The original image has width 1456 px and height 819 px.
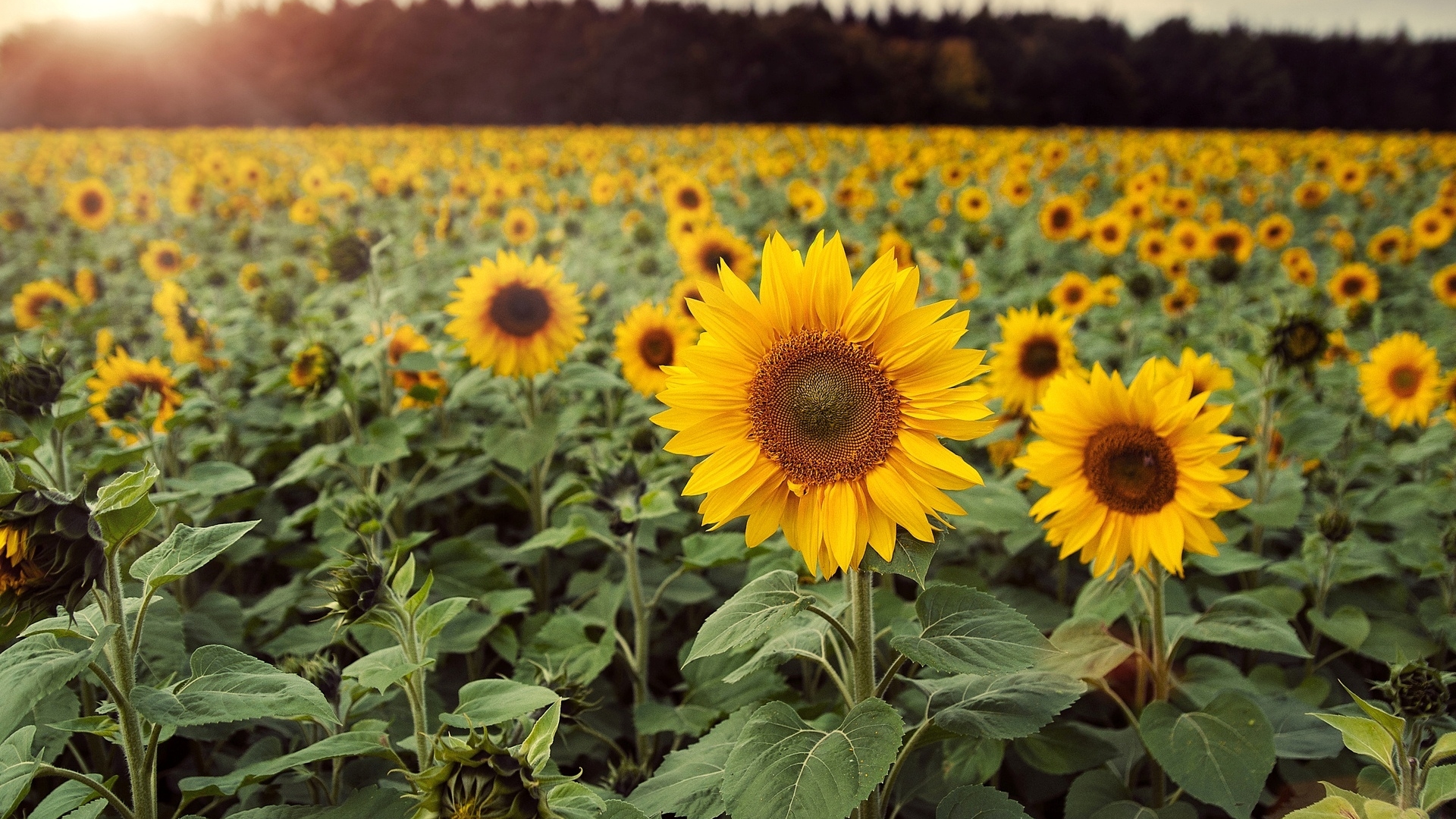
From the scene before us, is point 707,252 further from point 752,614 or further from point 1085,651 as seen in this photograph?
point 752,614

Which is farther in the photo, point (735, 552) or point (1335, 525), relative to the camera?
point (1335, 525)

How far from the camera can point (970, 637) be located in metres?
1.38

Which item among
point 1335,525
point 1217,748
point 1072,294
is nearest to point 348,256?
point 1217,748

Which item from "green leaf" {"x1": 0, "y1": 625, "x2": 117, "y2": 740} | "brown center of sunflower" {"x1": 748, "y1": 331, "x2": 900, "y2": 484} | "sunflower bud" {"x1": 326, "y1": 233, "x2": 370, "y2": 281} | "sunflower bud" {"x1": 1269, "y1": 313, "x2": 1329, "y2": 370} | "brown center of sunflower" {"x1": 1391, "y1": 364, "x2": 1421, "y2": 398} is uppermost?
"sunflower bud" {"x1": 326, "y1": 233, "x2": 370, "y2": 281}

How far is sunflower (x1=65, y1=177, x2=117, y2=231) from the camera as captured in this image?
7145 millimetres

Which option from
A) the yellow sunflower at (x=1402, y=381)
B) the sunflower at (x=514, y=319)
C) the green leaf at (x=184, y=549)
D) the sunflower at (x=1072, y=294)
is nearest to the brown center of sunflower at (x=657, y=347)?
the sunflower at (x=514, y=319)

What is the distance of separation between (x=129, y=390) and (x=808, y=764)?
2.77m

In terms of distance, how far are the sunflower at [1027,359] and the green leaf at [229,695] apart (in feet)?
7.96

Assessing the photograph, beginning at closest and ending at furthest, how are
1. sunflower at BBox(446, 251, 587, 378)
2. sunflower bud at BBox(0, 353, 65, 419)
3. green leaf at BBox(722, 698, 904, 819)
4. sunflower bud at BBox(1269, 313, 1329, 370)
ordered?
green leaf at BBox(722, 698, 904, 819) → sunflower bud at BBox(0, 353, 65, 419) → sunflower bud at BBox(1269, 313, 1329, 370) → sunflower at BBox(446, 251, 587, 378)

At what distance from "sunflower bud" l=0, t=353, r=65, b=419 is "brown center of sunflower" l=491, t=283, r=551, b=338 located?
129cm

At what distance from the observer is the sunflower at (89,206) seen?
714 cm

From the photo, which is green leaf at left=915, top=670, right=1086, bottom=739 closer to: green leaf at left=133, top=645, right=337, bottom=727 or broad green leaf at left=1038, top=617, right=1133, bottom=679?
broad green leaf at left=1038, top=617, right=1133, bottom=679

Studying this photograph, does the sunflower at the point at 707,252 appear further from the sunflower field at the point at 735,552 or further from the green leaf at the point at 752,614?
the green leaf at the point at 752,614

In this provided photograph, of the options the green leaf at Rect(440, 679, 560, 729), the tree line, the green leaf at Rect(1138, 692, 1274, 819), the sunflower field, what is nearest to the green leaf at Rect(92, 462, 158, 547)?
the sunflower field
